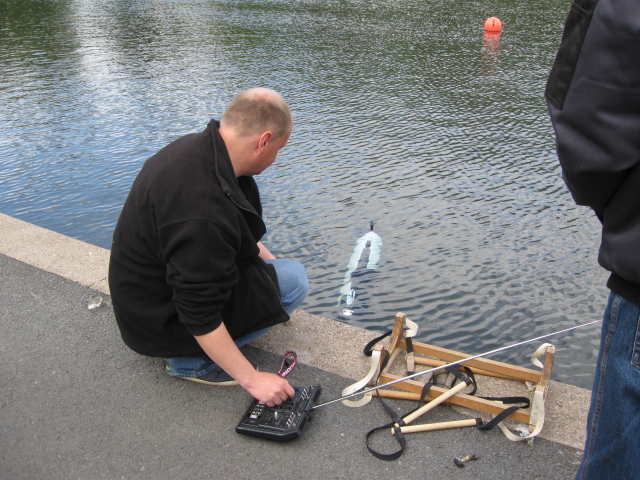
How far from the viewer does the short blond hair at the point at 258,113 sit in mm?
2779

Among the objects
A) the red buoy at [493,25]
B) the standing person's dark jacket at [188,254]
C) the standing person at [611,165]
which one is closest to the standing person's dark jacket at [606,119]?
the standing person at [611,165]

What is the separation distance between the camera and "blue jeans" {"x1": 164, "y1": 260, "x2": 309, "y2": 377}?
3.31 meters

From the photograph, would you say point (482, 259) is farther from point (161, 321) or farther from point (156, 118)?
point (156, 118)

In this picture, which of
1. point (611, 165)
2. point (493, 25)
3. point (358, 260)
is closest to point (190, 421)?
point (611, 165)

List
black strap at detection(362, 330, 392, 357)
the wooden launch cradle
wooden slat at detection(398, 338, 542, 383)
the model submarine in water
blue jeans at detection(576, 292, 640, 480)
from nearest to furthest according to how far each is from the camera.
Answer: blue jeans at detection(576, 292, 640, 480) → the wooden launch cradle → wooden slat at detection(398, 338, 542, 383) → black strap at detection(362, 330, 392, 357) → the model submarine in water

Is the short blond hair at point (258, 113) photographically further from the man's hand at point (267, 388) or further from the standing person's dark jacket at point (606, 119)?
the standing person's dark jacket at point (606, 119)

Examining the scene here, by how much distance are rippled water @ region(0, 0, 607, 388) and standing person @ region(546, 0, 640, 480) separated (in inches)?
144

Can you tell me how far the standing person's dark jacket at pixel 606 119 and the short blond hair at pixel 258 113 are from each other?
137cm

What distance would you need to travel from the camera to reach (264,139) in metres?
2.83

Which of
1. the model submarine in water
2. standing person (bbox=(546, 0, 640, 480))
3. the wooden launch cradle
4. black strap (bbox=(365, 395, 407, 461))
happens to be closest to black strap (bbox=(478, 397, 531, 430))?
the wooden launch cradle

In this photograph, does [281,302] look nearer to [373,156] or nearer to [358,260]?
[358,260]

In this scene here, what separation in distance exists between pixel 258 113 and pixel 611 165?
1640mm

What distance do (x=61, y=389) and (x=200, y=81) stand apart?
12.5 meters

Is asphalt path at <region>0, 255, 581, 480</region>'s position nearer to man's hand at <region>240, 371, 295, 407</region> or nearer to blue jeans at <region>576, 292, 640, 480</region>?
man's hand at <region>240, 371, 295, 407</region>
